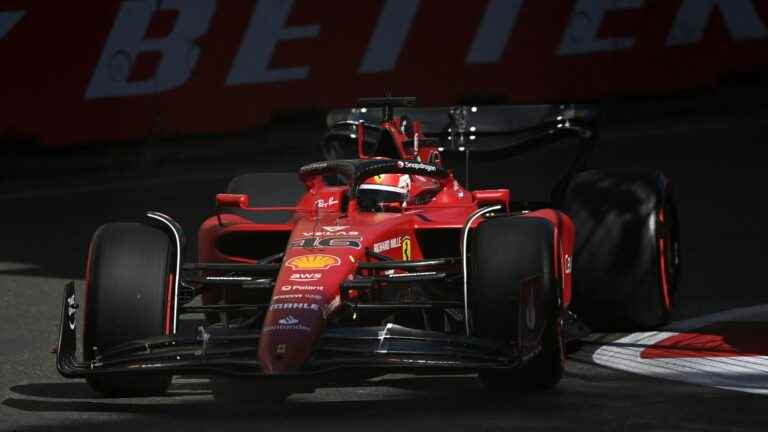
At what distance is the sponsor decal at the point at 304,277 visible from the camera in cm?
738

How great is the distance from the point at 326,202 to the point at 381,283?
39.2 inches

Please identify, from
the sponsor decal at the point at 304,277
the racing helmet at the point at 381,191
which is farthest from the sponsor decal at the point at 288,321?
the racing helmet at the point at 381,191

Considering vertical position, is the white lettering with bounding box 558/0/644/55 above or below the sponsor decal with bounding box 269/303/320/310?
above

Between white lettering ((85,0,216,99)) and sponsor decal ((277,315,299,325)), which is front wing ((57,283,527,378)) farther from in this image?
white lettering ((85,0,216,99))

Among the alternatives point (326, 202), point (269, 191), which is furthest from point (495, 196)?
point (269, 191)

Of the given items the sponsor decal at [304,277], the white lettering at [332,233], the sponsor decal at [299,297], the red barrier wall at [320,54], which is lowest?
the sponsor decal at [299,297]

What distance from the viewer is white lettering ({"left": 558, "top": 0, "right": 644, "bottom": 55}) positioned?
19.1m

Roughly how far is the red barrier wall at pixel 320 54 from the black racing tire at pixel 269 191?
29.2 ft

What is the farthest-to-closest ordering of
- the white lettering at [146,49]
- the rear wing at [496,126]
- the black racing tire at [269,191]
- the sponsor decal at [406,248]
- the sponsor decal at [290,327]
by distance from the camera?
the white lettering at [146,49], the rear wing at [496,126], the black racing tire at [269,191], the sponsor decal at [406,248], the sponsor decal at [290,327]

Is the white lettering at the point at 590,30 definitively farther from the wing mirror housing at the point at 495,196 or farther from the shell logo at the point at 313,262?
the shell logo at the point at 313,262

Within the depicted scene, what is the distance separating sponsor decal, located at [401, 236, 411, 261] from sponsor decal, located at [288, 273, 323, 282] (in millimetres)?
811

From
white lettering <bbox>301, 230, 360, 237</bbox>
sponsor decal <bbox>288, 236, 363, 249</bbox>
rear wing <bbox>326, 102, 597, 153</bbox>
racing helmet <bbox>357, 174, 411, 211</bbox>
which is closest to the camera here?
sponsor decal <bbox>288, 236, 363, 249</bbox>

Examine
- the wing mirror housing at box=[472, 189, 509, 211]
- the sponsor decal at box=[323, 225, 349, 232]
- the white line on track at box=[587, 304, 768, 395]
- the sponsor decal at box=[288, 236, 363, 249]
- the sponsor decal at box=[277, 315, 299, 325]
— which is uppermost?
the wing mirror housing at box=[472, 189, 509, 211]

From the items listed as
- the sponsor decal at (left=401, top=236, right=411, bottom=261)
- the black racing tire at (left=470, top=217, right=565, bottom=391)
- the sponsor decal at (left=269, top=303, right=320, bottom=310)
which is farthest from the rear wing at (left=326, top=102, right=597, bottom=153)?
the sponsor decal at (left=269, top=303, right=320, bottom=310)
